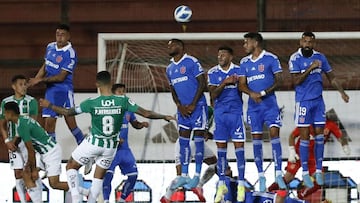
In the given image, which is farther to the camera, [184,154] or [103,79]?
[184,154]

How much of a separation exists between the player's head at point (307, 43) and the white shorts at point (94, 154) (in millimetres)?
3307

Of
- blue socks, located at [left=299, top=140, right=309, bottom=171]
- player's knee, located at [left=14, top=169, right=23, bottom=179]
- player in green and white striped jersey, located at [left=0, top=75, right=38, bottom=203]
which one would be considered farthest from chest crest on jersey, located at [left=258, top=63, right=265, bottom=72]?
player's knee, located at [left=14, top=169, right=23, bottom=179]

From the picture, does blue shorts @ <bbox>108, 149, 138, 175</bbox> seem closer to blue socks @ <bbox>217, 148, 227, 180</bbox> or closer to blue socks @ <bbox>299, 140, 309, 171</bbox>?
blue socks @ <bbox>217, 148, 227, 180</bbox>

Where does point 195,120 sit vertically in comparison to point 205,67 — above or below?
below

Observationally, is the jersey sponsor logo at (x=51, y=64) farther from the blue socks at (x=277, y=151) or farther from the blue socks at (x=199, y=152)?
the blue socks at (x=277, y=151)

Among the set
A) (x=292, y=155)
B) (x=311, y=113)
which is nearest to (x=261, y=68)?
(x=311, y=113)

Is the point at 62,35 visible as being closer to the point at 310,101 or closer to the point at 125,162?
the point at 125,162

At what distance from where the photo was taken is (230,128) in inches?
622

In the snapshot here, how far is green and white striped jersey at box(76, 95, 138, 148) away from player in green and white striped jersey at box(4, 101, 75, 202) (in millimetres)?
1005

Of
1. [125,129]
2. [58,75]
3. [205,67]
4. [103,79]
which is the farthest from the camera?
[205,67]

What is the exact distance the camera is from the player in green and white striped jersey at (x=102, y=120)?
14.4m

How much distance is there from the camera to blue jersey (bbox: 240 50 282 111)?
1559 cm

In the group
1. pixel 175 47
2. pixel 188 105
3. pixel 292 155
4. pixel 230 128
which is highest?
pixel 175 47

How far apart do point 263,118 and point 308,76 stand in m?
0.96
